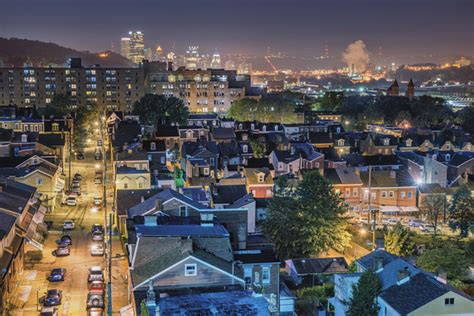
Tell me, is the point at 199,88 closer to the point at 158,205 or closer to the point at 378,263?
the point at 158,205

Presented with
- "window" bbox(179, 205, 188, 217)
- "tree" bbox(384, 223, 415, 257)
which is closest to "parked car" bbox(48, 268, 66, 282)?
"window" bbox(179, 205, 188, 217)

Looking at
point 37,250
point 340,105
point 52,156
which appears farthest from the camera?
point 340,105

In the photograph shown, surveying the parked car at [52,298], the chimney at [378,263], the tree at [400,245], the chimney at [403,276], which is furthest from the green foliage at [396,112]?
the parked car at [52,298]

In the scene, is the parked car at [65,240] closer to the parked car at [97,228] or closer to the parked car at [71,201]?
the parked car at [97,228]

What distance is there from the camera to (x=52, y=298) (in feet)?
84.8

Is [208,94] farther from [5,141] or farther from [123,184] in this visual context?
[123,184]

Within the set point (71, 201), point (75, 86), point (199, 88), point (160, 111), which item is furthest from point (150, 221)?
point (75, 86)

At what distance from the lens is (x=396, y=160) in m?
57.9

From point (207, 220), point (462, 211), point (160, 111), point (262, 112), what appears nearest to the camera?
point (207, 220)

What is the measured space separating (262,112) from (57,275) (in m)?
69.5

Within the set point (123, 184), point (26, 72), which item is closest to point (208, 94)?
point (26, 72)

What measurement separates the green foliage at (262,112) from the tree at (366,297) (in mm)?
72541

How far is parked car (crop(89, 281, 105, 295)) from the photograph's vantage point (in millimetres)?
26578

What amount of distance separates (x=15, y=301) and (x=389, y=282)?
1543 centimetres
